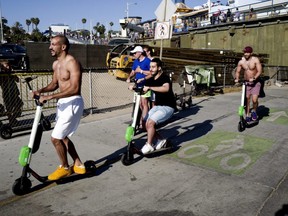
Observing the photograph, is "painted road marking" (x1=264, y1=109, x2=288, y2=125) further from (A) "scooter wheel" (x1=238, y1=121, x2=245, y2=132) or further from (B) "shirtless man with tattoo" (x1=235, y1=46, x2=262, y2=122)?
(A) "scooter wheel" (x1=238, y1=121, x2=245, y2=132)

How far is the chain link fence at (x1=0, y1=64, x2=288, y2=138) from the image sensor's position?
268 inches

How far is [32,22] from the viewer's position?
113562 mm

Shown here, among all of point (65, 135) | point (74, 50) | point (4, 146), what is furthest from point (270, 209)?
point (74, 50)

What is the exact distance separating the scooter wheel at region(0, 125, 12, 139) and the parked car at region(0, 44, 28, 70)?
15.1 meters

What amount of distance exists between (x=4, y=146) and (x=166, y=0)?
6.05 m

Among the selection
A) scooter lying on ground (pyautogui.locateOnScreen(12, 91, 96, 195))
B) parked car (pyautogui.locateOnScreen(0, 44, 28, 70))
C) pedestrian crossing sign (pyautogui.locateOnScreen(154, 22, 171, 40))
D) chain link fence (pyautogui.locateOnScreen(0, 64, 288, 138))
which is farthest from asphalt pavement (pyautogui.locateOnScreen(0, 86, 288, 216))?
parked car (pyautogui.locateOnScreen(0, 44, 28, 70))

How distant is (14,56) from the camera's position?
68.1 ft

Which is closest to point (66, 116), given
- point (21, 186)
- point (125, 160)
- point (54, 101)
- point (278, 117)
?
point (21, 186)

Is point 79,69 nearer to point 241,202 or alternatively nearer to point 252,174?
point 241,202

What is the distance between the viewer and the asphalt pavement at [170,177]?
346cm

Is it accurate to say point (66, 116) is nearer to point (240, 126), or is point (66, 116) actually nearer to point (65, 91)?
point (65, 91)

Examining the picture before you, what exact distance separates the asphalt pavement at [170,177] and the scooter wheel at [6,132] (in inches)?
8.0

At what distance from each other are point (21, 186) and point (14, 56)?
1927cm

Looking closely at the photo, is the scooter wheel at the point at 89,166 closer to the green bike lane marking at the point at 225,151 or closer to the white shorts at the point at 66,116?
the white shorts at the point at 66,116
